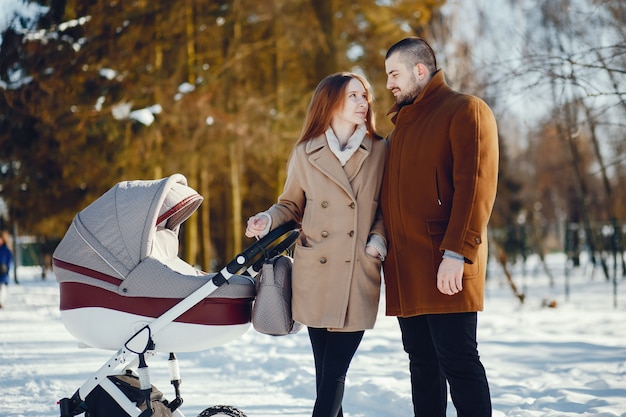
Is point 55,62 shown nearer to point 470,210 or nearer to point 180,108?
point 180,108

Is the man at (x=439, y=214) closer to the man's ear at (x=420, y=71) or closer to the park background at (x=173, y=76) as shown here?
the man's ear at (x=420, y=71)

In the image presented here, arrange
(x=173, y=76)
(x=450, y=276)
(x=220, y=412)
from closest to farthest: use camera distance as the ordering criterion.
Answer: (x=450, y=276), (x=220, y=412), (x=173, y=76)

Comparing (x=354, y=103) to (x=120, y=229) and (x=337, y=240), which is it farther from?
(x=120, y=229)

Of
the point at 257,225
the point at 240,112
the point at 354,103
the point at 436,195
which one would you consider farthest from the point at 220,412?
the point at 240,112

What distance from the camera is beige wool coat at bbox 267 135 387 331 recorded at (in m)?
3.38

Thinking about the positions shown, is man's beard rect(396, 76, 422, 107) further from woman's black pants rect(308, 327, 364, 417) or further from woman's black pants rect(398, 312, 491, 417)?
woman's black pants rect(308, 327, 364, 417)

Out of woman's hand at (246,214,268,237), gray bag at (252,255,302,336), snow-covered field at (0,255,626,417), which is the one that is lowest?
snow-covered field at (0,255,626,417)

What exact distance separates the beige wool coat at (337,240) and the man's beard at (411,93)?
10.2 inches

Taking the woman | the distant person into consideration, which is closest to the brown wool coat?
the woman

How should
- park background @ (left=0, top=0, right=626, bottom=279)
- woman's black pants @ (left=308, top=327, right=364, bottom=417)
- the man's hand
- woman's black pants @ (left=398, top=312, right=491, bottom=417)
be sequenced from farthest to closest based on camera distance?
1. park background @ (left=0, top=0, right=626, bottom=279)
2. woman's black pants @ (left=308, top=327, right=364, bottom=417)
3. woman's black pants @ (left=398, top=312, right=491, bottom=417)
4. the man's hand

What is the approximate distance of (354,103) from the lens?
347 centimetres

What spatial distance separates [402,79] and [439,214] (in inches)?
26.9

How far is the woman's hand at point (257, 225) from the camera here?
137 inches

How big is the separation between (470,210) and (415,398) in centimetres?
107
